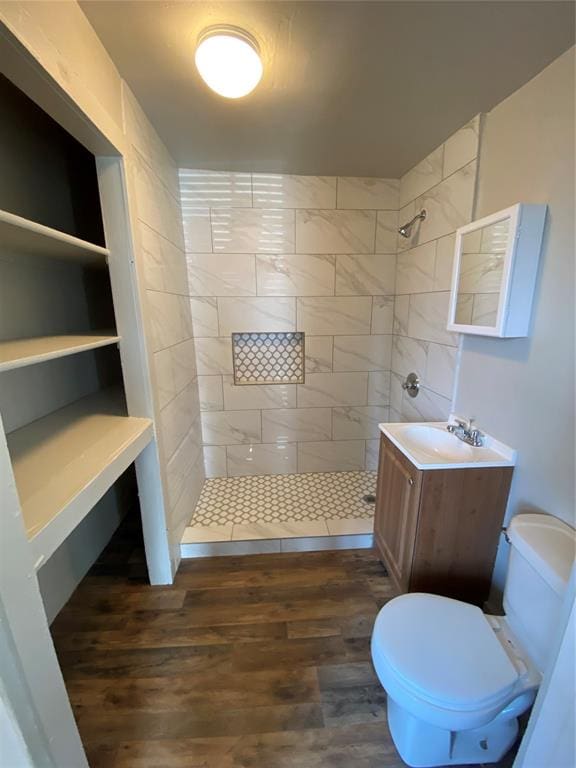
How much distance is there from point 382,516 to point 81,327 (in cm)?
197

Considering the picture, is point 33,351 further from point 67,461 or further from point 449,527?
point 449,527

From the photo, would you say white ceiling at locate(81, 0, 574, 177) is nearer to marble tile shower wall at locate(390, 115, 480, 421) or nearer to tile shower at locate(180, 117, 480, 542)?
marble tile shower wall at locate(390, 115, 480, 421)

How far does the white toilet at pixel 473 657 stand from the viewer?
854mm

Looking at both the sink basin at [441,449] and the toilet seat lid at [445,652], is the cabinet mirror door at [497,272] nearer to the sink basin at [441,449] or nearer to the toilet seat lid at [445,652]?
the sink basin at [441,449]

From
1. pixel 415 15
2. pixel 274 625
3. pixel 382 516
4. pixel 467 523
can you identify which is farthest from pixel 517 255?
pixel 274 625

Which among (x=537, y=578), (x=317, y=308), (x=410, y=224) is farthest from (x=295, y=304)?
(x=537, y=578)

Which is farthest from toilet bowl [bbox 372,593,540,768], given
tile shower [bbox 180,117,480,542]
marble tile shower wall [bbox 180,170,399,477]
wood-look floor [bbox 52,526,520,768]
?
marble tile shower wall [bbox 180,170,399,477]

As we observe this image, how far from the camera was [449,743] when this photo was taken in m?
0.97

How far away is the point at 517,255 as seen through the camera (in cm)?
117

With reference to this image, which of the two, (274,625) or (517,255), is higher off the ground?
(517,255)

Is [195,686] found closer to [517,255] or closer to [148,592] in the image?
[148,592]

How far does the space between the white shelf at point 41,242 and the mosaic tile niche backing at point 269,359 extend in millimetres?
1151

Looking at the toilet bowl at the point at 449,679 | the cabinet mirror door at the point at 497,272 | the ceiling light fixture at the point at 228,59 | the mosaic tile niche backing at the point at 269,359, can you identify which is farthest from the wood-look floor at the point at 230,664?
the ceiling light fixture at the point at 228,59

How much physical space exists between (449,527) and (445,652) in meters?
0.49
